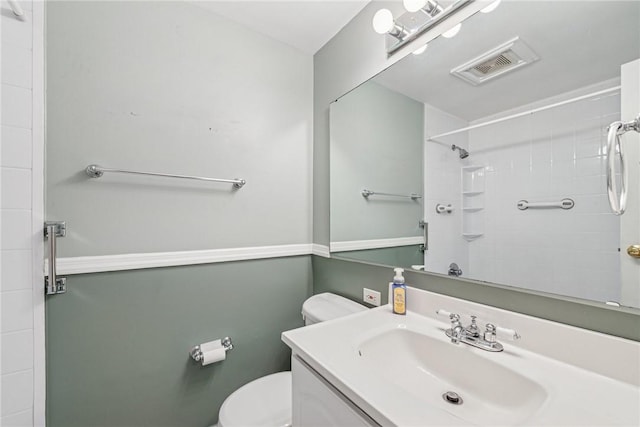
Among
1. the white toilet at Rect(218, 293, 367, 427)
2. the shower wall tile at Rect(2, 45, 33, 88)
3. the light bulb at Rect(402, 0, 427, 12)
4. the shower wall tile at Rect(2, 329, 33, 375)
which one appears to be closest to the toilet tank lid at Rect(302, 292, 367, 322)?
the white toilet at Rect(218, 293, 367, 427)

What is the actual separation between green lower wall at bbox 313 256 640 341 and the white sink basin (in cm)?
19

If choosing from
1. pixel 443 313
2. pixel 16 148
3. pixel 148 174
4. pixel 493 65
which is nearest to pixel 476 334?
pixel 443 313

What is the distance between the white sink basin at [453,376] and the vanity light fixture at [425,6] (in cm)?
121

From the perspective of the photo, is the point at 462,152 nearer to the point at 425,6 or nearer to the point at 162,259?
the point at 425,6

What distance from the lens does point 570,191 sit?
73 cm

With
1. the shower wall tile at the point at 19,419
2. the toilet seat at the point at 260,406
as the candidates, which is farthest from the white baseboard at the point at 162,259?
the toilet seat at the point at 260,406

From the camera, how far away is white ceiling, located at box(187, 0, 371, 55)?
131 centimetres

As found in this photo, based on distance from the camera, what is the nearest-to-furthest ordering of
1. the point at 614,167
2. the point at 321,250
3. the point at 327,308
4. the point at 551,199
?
the point at 614,167, the point at 551,199, the point at 327,308, the point at 321,250

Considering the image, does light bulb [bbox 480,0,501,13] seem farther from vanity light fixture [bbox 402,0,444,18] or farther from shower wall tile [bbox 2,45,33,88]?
shower wall tile [bbox 2,45,33,88]

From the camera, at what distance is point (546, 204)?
773 millimetres

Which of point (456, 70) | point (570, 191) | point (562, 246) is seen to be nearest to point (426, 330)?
point (562, 246)

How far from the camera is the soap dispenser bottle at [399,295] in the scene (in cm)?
101

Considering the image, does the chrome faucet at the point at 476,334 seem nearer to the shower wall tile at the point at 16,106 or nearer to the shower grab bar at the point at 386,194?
the shower grab bar at the point at 386,194

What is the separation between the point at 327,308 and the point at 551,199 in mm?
1000
